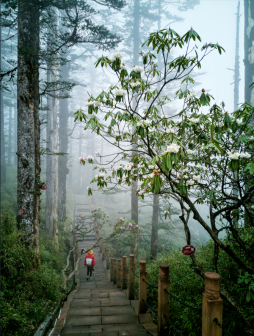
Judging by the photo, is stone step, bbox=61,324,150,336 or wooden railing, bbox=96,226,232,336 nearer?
wooden railing, bbox=96,226,232,336

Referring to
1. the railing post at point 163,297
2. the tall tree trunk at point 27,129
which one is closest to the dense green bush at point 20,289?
the tall tree trunk at point 27,129

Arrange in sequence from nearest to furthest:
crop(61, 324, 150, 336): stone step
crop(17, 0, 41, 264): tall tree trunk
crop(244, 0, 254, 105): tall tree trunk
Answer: crop(61, 324, 150, 336): stone step
crop(17, 0, 41, 264): tall tree trunk
crop(244, 0, 254, 105): tall tree trunk

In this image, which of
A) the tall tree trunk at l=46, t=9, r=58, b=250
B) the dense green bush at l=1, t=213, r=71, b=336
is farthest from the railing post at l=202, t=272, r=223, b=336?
the tall tree trunk at l=46, t=9, r=58, b=250

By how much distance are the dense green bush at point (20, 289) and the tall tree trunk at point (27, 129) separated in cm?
35

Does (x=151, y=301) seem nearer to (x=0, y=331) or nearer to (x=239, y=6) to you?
(x=0, y=331)

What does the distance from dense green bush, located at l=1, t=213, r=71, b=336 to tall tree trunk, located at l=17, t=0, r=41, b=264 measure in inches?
13.7

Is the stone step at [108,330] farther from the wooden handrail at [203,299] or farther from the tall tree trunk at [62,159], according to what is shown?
the tall tree trunk at [62,159]

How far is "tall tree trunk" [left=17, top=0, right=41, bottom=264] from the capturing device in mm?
4840

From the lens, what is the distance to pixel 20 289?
3895 mm

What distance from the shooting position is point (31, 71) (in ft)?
16.5

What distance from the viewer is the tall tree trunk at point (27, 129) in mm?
4840

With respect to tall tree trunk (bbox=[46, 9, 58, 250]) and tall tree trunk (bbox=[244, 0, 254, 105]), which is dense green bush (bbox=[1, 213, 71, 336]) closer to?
tall tree trunk (bbox=[46, 9, 58, 250])

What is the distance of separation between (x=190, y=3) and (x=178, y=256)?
15.3 meters

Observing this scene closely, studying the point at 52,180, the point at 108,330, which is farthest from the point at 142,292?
the point at 52,180
